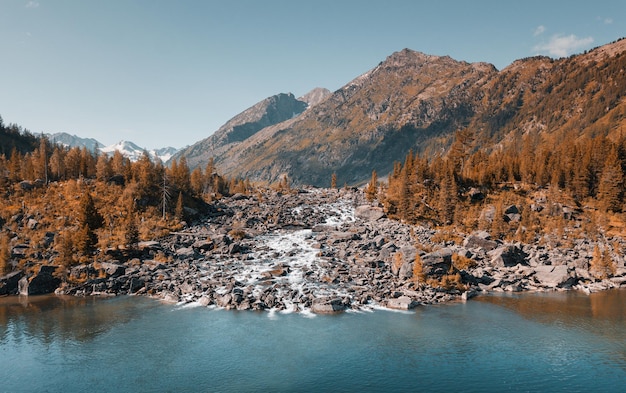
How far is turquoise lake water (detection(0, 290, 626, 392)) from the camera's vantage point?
3978 centimetres

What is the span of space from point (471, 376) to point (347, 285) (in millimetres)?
35274

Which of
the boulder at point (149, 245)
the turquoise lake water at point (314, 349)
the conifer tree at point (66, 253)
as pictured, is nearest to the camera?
the turquoise lake water at point (314, 349)

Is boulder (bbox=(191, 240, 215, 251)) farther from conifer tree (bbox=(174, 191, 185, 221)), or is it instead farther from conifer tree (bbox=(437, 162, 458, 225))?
conifer tree (bbox=(437, 162, 458, 225))

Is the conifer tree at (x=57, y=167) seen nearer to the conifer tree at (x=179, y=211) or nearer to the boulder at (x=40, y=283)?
the conifer tree at (x=179, y=211)

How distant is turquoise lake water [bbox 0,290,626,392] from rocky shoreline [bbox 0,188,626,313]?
575 cm

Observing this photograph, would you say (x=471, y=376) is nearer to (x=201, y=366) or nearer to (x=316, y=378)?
(x=316, y=378)

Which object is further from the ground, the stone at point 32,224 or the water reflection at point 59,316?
the stone at point 32,224

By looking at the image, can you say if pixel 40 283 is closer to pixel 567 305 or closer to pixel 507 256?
pixel 507 256

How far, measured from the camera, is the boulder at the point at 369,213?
431ft

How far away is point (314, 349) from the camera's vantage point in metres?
47.7

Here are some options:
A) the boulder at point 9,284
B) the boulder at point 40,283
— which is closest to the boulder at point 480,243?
the boulder at point 40,283

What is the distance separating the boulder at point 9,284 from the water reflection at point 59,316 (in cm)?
261

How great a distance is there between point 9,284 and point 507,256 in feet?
351

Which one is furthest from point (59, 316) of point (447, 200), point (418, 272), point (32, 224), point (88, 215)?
point (447, 200)
